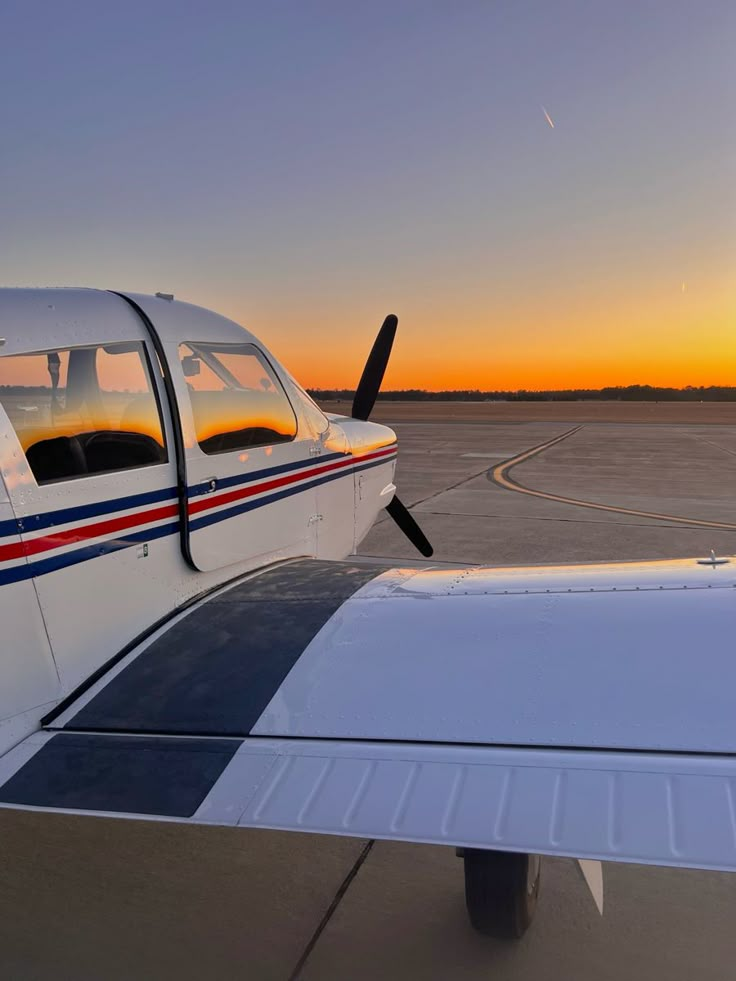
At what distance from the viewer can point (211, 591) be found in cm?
376

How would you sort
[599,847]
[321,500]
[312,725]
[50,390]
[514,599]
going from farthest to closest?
[321,500] → [50,390] → [514,599] → [312,725] → [599,847]

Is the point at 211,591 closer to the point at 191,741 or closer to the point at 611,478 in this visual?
the point at 191,741

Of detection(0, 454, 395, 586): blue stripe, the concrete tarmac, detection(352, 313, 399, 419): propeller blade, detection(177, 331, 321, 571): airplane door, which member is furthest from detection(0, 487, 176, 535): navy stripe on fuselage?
detection(352, 313, 399, 419): propeller blade

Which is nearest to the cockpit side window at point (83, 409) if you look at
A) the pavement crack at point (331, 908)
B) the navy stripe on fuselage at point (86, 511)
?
the navy stripe on fuselage at point (86, 511)

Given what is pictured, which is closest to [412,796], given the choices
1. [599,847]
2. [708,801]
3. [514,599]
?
[599,847]

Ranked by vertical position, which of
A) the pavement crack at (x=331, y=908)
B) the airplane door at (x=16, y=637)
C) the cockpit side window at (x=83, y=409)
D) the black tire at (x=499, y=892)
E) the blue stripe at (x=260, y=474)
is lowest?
the pavement crack at (x=331, y=908)

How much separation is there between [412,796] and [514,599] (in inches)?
48.8

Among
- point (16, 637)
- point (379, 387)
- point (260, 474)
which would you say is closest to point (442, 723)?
point (16, 637)

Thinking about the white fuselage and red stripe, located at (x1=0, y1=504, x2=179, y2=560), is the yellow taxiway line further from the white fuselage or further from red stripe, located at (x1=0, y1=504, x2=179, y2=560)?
red stripe, located at (x1=0, y1=504, x2=179, y2=560)

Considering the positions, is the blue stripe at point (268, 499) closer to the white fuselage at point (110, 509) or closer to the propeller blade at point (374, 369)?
the white fuselage at point (110, 509)

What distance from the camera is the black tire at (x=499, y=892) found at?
274 centimetres

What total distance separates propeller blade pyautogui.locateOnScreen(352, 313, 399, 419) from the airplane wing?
11.8ft

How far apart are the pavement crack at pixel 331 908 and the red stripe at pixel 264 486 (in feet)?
5.54

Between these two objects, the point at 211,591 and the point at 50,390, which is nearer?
the point at 50,390
